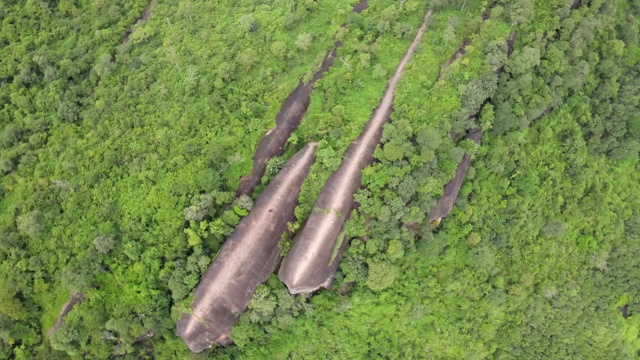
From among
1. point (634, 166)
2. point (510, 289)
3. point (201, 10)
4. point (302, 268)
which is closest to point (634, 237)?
point (634, 166)

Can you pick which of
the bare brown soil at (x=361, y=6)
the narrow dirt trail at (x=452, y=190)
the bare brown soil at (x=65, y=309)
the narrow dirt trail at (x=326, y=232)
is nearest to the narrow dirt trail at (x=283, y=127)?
the bare brown soil at (x=361, y=6)

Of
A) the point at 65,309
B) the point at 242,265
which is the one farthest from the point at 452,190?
the point at 65,309

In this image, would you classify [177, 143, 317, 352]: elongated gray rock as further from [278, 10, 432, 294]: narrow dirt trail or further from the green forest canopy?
[278, 10, 432, 294]: narrow dirt trail

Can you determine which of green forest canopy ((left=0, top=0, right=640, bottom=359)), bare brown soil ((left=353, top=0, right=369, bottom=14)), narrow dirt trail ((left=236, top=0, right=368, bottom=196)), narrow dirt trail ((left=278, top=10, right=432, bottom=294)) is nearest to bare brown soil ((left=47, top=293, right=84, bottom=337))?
green forest canopy ((left=0, top=0, right=640, bottom=359))

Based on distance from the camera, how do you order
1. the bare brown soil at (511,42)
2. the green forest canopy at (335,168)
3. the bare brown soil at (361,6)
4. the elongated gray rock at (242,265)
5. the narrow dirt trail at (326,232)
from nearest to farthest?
the narrow dirt trail at (326,232) → the elongated gray rock at (242,265) → the green forest canopy at (335,168) → the bare brown soil at (511,42) → the bare brown soil at (361,6)

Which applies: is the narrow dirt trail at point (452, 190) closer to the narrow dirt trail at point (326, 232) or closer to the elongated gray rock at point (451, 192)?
the elongated gray rock at point (451, 192)

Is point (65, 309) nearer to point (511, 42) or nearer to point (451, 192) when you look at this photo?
point (451, 192)

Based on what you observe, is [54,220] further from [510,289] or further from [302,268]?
[510,289]
